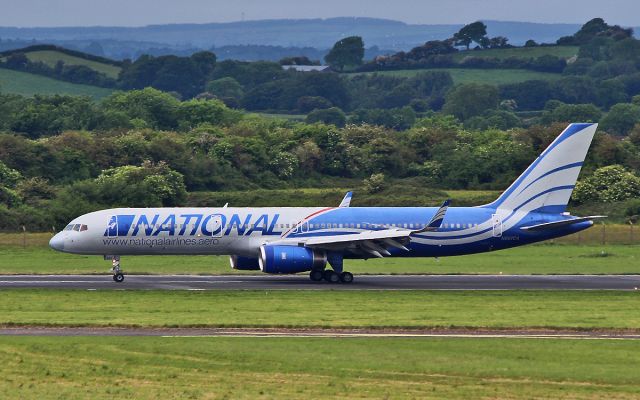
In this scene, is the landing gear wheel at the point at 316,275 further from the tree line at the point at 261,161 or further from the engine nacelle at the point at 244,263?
the tree line at the point at 261,161

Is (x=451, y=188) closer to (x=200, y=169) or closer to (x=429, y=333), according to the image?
(x=200, y=169)

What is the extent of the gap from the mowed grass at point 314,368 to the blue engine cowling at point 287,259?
18.5 metres

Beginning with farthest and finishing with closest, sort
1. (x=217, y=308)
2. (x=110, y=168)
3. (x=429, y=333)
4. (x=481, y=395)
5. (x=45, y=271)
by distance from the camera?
(x=110, y=168) → (x=45, y=271) → (x=217, y=308) → (x=429, y=333) → (x=481, y=395)

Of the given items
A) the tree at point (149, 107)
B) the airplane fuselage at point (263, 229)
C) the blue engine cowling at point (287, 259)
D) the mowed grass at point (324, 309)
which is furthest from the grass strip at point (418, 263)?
the tree at point (149, 107)

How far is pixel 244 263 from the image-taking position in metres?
63.5

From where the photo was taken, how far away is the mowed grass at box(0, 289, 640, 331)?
45.6 meters

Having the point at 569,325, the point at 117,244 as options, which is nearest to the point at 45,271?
the point at 117,244

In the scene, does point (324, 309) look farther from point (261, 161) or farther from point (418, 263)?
point (261, 161)

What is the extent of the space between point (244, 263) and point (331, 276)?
4.40 meters

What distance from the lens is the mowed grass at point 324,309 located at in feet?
150

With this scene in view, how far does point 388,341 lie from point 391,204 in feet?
191

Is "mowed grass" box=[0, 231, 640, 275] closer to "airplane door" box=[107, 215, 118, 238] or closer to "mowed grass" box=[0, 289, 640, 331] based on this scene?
"airplane door" box=[107, 215, 118, 238]

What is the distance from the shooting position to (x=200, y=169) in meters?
118

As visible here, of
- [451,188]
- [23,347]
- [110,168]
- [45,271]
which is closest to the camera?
[23,347]
